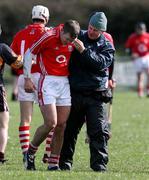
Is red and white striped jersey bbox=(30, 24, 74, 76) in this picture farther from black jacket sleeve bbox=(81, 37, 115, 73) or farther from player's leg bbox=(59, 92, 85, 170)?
player's leg bbox=(59, 92, 85, 170)

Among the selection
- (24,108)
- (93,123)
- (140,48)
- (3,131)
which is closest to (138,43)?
(140,48)

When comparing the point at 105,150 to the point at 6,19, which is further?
the point at 6,19

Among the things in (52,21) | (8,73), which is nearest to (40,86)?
(8,73)

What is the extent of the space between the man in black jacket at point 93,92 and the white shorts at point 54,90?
0.53 ft

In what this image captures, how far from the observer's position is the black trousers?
→ 11188 millimetres

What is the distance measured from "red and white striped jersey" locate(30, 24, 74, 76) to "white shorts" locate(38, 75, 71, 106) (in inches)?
3.1

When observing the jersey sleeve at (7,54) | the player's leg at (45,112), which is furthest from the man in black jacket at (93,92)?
the jersey sleeve at (7,54)

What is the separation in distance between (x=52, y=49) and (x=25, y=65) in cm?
41

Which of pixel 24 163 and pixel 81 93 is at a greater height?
pixel 81 93

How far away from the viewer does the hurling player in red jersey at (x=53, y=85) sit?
35.8 ft

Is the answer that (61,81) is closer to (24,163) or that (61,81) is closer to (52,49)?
(52,49)

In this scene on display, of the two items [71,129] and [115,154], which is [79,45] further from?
[115,154]

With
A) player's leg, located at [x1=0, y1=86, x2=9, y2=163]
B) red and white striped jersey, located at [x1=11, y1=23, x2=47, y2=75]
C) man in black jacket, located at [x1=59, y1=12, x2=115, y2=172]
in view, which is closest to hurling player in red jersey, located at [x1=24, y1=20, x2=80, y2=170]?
man in black jacket, located at [x1=59, y1=12, x2=115, y2=172]

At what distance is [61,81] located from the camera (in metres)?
11.1
